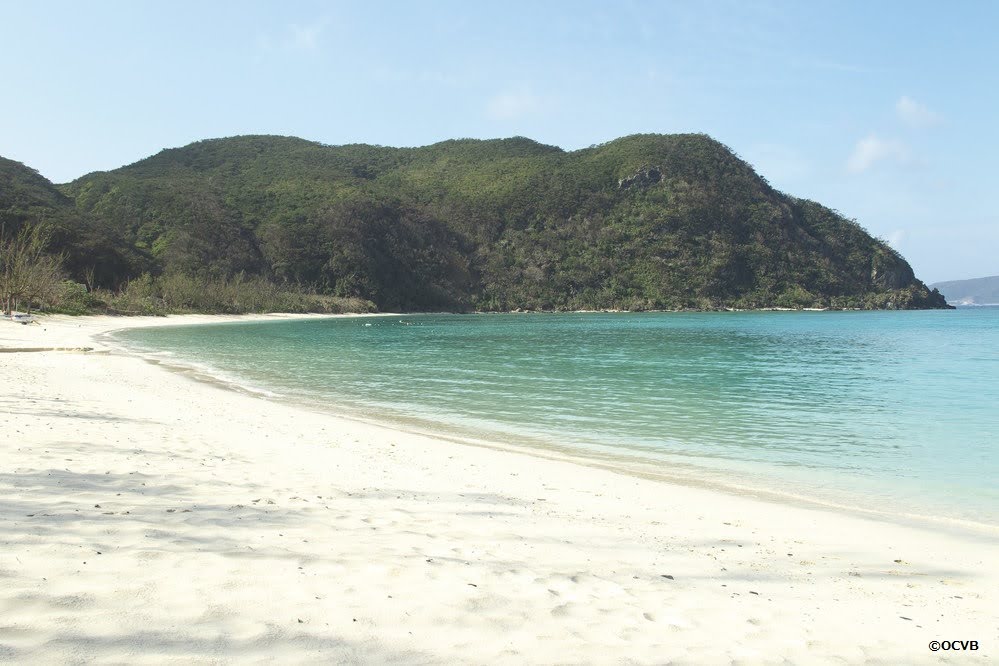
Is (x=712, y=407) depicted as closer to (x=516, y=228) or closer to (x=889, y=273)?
(x=516, y=228)

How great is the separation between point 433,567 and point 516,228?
135 m

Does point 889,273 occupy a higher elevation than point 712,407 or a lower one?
higher

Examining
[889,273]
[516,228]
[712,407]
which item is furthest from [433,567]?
[889,273]

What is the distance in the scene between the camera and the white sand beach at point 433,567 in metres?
3.24

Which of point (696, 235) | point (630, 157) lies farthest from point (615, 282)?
point (630, 157)

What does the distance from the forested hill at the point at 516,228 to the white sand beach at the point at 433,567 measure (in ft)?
326

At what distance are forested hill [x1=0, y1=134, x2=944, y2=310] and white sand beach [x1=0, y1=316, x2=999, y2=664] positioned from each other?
326 feet

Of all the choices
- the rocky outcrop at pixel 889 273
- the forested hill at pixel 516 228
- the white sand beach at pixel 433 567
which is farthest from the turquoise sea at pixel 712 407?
the rocky outcrop at pixel 889 273

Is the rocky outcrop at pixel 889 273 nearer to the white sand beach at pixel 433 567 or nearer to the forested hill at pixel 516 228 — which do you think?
the forested hill at pixel 516 228

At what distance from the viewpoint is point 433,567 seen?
434 cm

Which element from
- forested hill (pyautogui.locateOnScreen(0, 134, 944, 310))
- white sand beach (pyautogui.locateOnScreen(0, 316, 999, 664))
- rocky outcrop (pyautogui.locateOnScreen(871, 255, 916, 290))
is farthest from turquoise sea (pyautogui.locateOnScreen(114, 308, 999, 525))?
rocky outcrop (pyautogui.locateOnScreen(871, 255, 916, 290))

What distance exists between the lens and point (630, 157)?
148 meters

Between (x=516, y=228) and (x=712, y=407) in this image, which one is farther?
(x=516, y=228)

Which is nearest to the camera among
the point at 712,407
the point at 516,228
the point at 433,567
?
the point at 433,567
